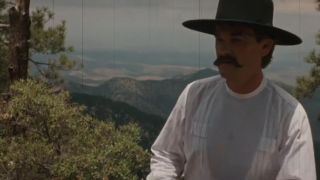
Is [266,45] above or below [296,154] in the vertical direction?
above

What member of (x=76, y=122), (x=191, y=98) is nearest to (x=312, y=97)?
(x=76, y=122)

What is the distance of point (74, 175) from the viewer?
3484mm

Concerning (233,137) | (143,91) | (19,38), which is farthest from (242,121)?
(143,91)

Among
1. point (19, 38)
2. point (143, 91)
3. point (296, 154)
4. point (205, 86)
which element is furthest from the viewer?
Answer: point (143, 91)

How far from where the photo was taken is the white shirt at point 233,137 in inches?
48.7

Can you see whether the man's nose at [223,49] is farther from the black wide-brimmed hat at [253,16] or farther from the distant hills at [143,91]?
the distant hills at [143,91]

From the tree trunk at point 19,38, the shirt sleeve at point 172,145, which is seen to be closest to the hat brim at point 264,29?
the shirt sleeve at point 172,145

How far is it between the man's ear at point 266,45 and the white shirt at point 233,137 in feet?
0.18

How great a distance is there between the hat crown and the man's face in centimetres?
2

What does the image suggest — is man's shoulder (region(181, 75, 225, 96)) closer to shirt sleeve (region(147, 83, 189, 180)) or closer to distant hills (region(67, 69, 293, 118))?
shirt sleeve (region(147, 83, 189, 180))

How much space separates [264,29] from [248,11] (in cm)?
4

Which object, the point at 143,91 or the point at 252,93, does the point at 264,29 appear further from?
the point at 143,91

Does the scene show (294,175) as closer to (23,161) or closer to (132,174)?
(132,174)

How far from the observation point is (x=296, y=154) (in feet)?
4.02
